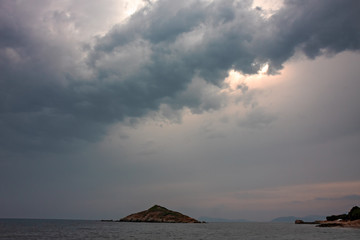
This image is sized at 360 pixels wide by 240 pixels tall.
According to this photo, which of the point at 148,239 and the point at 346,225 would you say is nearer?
the point at 148,239

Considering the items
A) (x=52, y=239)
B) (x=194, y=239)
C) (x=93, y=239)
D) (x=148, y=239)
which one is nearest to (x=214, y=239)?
(x=194, y=239)

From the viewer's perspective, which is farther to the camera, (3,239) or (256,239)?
(256,239)

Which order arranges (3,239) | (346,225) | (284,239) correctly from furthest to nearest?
(346,225), (284,239), (3,239)

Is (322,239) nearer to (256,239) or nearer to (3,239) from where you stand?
(256,239)

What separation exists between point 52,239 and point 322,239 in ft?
280

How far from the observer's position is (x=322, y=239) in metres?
94.5

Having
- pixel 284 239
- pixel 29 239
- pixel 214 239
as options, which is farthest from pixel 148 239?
pixel 284 239

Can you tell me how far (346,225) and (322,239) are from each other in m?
125

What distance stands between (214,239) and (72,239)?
4485 cm

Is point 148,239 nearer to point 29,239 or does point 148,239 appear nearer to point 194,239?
point 194,239

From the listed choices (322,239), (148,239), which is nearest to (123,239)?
(148,239)

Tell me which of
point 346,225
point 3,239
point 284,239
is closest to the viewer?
point 3,239

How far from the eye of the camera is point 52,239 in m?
93.9

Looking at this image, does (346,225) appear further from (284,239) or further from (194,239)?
(194,239)
